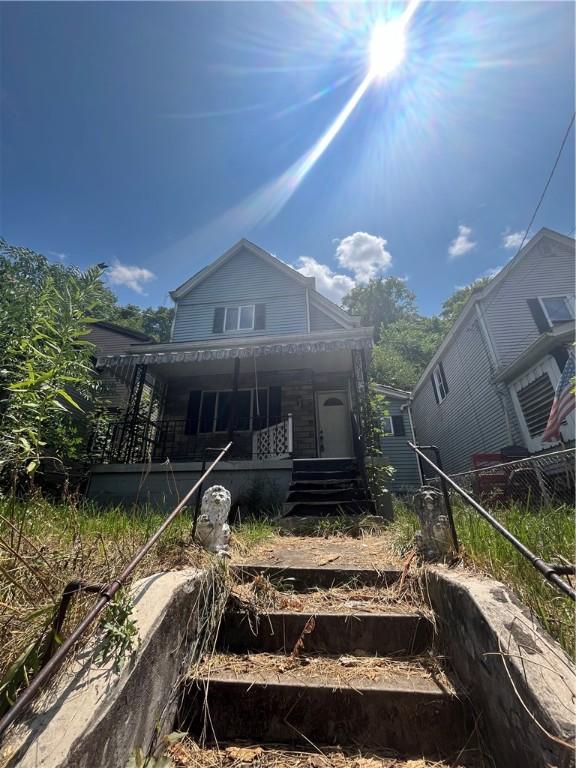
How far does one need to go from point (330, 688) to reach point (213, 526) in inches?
52.9

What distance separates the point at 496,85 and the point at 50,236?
10923 millimetres

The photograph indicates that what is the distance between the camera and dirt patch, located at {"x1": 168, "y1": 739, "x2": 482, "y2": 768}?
4.25 feet

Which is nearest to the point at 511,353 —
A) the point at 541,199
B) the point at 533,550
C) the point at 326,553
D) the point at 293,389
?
the point at 541,199

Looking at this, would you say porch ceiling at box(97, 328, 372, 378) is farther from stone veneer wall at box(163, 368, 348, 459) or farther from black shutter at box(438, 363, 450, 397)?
black shutter at box(438, 363, 450, 397)

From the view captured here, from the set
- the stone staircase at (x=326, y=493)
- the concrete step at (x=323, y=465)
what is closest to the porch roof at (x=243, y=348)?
the concrete step at (x=323, y=465)

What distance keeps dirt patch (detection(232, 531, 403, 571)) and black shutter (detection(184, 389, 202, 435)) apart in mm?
6291

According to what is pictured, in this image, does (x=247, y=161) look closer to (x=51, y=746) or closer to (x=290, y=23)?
(x=290, y=23)

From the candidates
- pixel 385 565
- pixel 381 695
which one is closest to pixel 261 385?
pixel 385 565

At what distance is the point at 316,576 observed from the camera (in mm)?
2430

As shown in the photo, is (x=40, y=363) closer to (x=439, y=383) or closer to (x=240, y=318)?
(x=240, y=318)

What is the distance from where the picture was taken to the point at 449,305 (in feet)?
102

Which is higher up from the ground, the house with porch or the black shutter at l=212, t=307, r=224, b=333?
the black shutter at l=212, t=307, r=224, b=333

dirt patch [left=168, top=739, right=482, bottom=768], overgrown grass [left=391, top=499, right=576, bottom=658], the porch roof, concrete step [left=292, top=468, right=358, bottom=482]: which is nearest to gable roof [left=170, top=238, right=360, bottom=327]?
the porch roof

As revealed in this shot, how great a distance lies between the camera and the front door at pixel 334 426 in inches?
374
